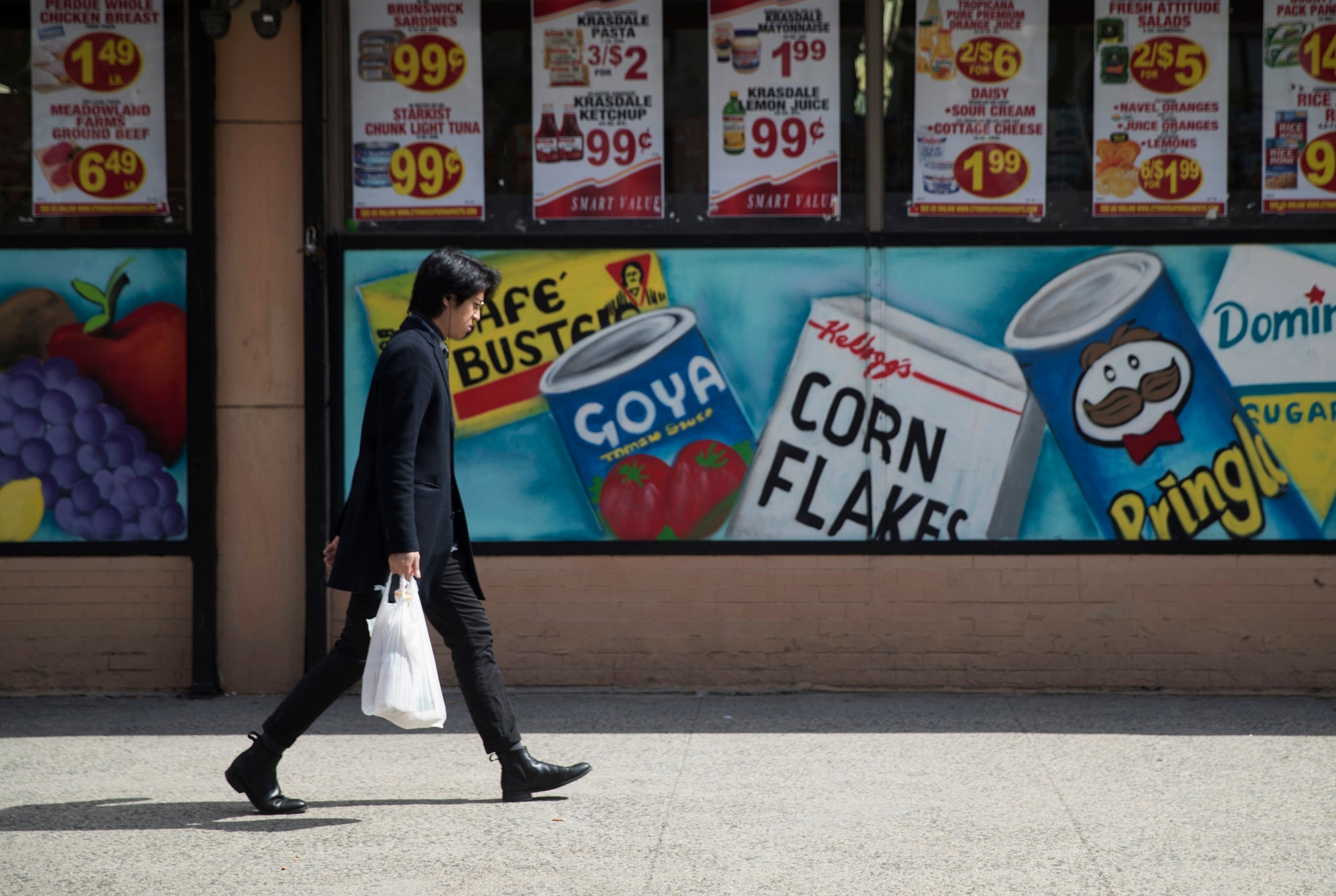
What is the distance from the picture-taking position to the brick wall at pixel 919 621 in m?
6.32

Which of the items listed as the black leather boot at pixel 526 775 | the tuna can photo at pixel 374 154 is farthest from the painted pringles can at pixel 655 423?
the black leather boot at pixel 526 775

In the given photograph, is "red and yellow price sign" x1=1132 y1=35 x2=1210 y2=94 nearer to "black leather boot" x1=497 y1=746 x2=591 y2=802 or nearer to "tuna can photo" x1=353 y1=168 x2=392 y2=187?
"tuna can photo" x1=353 y1=168 x2=392 y2=187

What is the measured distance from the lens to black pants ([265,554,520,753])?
4.49 meters

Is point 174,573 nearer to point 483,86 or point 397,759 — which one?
point 397,759

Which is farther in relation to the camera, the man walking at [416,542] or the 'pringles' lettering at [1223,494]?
the 'pringles' lettering at [1223,494]

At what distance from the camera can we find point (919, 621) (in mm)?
6395

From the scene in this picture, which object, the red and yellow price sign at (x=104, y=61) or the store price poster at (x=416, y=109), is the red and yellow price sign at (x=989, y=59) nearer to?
the store price poster at (x=416, y=109)

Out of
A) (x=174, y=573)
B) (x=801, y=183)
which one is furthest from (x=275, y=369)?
(x=801, y=183)

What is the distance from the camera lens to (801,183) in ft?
21.1

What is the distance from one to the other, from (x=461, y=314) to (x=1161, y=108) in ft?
12.3

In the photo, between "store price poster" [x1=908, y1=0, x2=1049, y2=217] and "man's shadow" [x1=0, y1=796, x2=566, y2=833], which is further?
"store price poster" [x1=908, y1=0, x2=1049, y2=217]

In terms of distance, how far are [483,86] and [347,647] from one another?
315 cm

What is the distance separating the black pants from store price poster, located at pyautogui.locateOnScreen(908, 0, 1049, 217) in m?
3.16

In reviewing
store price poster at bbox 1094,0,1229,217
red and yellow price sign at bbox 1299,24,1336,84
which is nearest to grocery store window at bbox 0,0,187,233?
store price poster at bbox 1094,0,1229,217
